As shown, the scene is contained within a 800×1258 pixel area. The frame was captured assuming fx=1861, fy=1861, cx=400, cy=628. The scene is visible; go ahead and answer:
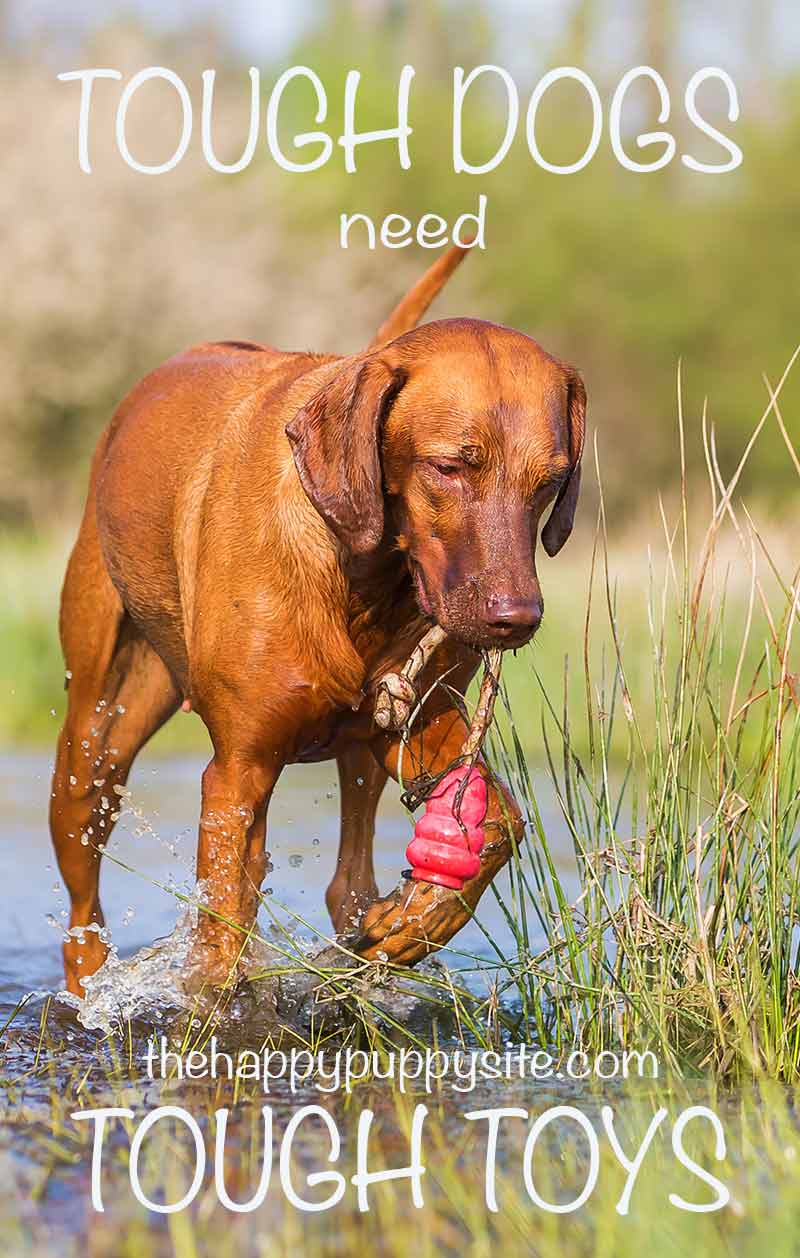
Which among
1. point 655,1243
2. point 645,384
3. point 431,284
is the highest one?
point 645,384

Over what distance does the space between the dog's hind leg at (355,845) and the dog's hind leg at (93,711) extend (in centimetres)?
66

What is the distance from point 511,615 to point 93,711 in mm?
2179

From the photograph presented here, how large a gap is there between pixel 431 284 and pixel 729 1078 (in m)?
2.36

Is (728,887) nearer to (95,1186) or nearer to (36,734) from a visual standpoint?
(95,1186)

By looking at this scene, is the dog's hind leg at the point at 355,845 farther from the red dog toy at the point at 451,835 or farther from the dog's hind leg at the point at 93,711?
the red dog toy at the point at 451,835

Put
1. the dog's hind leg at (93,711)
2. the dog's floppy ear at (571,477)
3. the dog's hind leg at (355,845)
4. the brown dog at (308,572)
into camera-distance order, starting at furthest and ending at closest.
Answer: the dog's hind leg at (93,711) < the dog's hind leg at (355,845) < the dog's floppy ear at (571,477) < the brown dog at (308,572)

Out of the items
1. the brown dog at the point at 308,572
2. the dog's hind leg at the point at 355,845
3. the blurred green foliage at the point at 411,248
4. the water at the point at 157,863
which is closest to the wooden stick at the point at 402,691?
the brown dog at the point at 308,572

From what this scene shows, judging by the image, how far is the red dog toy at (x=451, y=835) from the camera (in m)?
4.15

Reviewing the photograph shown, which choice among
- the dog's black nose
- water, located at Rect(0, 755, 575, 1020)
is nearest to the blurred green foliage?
water, located at Rect(0, 755, 575, 1020)

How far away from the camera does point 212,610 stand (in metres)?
4.36

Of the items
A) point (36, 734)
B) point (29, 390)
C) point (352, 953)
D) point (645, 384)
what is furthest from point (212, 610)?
point (645, 384)

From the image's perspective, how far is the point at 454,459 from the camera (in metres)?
3.76

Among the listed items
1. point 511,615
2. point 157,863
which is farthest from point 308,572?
point 157,863

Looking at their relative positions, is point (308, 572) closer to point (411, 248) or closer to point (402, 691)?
point (402, 691)
